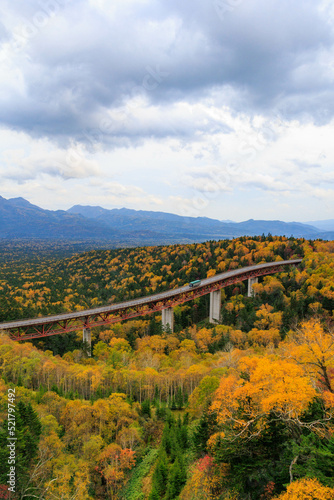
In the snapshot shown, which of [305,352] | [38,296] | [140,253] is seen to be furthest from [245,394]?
[140,253]

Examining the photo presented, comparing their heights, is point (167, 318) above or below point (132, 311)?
below

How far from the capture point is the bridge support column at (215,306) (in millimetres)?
84062

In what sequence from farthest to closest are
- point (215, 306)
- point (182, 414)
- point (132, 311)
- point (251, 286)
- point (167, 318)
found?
1. point (251, 286)
2. point (215, 306)
3. point (132, 311)
4. point (167, 318)
5. point (182, 414)

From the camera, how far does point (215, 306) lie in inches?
3354

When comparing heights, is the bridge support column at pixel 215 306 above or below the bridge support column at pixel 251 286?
below

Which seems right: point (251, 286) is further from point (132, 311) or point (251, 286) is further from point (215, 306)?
point (132, 311)

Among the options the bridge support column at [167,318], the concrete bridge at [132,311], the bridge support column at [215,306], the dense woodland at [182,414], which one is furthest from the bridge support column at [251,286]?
the bridge support column at [167,318]

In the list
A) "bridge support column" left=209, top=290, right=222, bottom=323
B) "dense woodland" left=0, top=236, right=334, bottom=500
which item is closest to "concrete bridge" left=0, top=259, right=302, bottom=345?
"bridge support column" left=209, top=290, right=222, bottom=323

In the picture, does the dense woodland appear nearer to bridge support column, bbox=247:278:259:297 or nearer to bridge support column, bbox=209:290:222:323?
bridge support column, bbox=209:290:222:323

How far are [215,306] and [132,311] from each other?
2465 centimetres

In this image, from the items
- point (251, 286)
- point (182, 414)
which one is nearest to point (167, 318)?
point (251, 286)

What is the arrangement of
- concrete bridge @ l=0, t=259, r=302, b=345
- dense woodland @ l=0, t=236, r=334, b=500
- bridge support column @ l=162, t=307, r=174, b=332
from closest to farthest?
1. dense woodland @ l=0, t=236, r=334, b=500
2. concrete bridge @ l=0, t=259, r=302, b=345
3. bridge support column @ l=162, t=307, r=174, b=332

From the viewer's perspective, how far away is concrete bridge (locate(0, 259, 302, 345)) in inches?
2229

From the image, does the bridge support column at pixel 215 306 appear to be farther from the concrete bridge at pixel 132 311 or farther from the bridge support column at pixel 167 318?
the bridge support column at pixel 167 318
